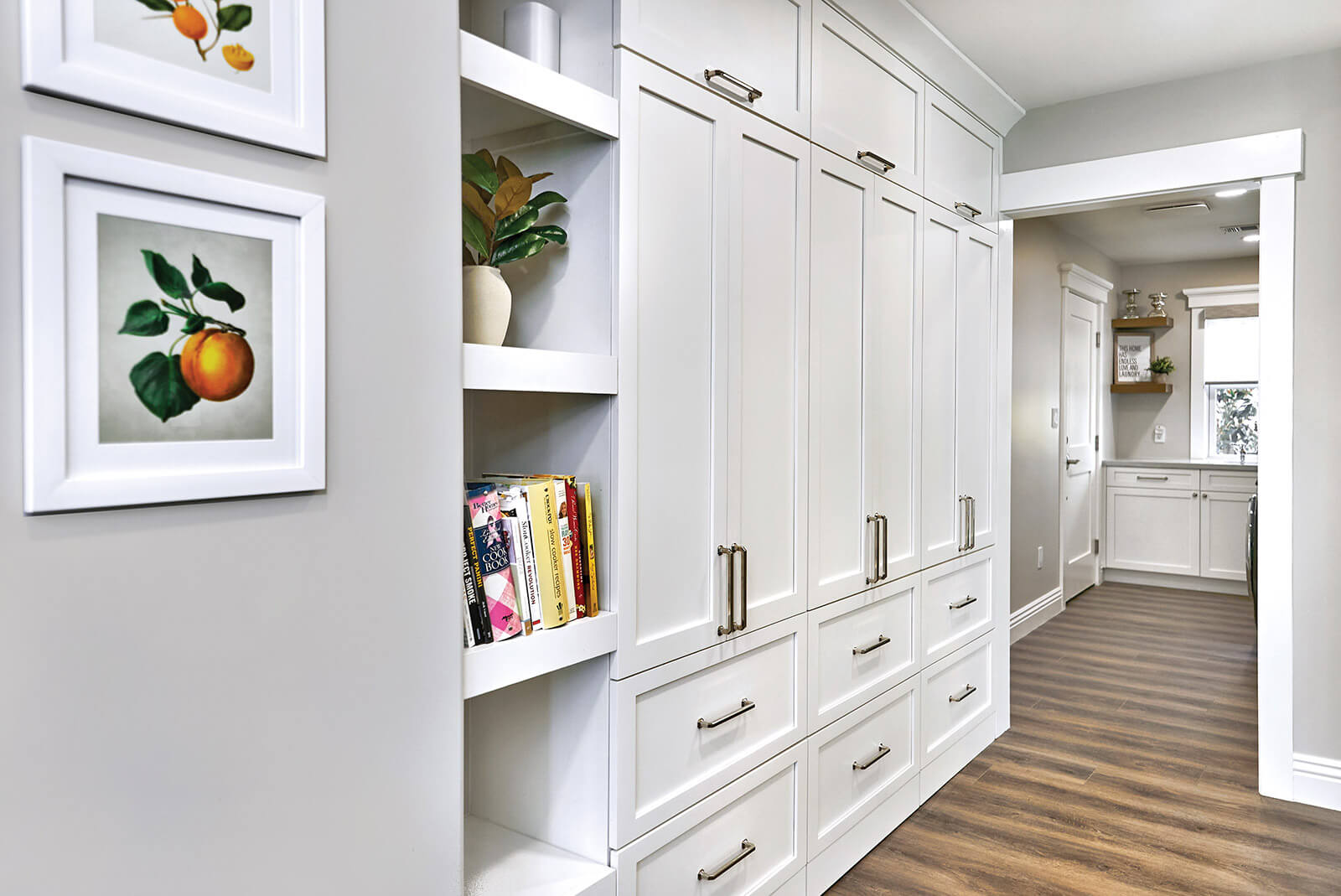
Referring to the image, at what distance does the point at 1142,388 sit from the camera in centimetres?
695

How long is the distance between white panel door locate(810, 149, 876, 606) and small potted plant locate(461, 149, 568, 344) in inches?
36.1

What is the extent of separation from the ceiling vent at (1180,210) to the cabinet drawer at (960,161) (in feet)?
7.55

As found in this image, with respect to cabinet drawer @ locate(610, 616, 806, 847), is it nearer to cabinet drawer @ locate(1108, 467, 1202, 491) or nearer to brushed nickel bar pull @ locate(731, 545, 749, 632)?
brushed nickel bar pull @ locate(731, 545, 749, 632)

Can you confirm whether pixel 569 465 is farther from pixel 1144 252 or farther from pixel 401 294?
pixel 1144 252

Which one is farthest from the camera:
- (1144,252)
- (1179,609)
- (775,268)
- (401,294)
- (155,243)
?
(1144,252)

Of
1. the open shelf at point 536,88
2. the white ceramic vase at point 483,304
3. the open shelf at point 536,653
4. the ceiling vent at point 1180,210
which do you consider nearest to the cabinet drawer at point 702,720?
the open shelf at point 536,653

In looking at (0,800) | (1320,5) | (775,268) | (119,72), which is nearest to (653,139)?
(775,268)

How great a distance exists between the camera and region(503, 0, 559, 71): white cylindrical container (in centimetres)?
161

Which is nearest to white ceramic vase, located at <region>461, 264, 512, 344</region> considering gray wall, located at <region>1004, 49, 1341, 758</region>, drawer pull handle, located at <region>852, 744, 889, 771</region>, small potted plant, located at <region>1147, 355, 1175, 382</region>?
drawer pull handle, located at <region>852, 744, 889, 771</region>

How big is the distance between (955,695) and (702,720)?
161 cm

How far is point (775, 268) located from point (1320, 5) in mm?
2059

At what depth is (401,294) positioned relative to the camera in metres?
1.28

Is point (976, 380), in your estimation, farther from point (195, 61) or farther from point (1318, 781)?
point (195, 61)

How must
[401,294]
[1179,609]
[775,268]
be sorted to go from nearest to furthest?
1. [401,294]
2. [775,268]
3. [1179,609]
